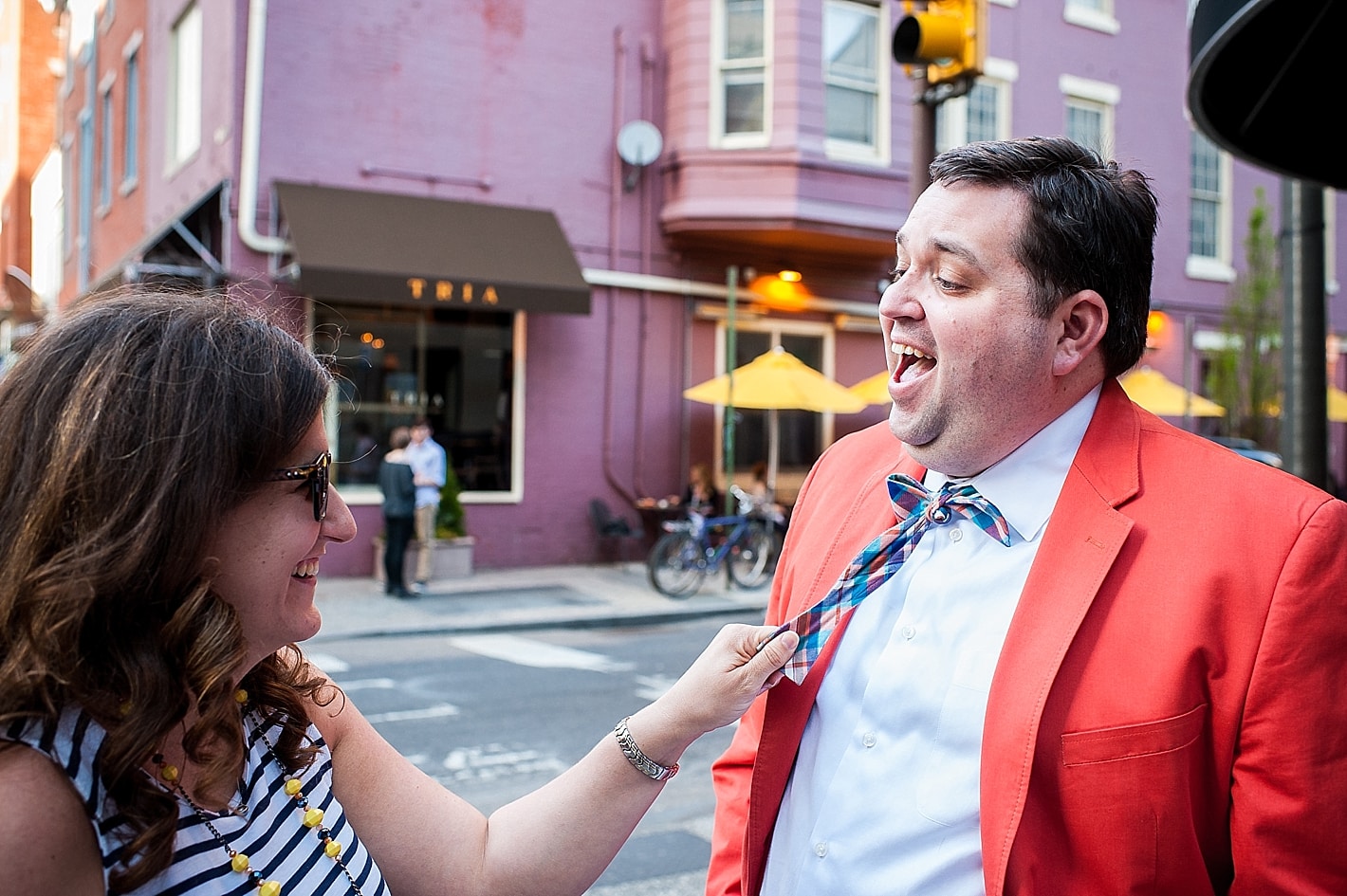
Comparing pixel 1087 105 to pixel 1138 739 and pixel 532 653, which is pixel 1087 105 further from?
pixel 1138 739

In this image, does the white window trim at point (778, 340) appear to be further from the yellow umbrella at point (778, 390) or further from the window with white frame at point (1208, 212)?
the window with white frame at point (1208, 212)

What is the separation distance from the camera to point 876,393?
14.7m

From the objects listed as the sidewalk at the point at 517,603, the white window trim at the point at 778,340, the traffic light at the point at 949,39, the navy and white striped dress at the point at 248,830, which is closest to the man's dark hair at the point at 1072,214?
the navy and white striped dress at the point at 248,830

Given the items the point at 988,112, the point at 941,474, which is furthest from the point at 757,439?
the point at 941,474

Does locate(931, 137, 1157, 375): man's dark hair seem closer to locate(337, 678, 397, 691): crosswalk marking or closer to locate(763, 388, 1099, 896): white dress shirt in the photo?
locate(763, 388, 1099, 896): white dress shirt

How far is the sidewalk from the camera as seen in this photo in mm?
11039

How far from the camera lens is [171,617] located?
1.46 meters

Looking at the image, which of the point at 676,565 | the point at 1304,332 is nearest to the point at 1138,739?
the point at 1304,332

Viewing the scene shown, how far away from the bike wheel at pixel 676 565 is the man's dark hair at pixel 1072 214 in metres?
11.2

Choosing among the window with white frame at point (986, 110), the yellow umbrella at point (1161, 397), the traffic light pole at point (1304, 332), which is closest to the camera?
the traffic light pole at point (1304, 332)

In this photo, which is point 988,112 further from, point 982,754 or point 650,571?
point 982,754

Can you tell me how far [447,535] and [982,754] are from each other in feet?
Answer: 40.2

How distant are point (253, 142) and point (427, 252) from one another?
7.86 feet

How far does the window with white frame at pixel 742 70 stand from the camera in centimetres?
1509
